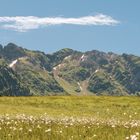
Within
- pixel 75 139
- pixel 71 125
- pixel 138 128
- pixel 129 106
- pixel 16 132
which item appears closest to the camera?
pixel 75 139

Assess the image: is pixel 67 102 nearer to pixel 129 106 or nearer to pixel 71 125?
pixel 129 106

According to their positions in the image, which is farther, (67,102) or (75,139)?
(67,102)

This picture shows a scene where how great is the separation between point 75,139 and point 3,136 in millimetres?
2463

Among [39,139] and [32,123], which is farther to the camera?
[32,123]

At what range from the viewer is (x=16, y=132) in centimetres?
1619

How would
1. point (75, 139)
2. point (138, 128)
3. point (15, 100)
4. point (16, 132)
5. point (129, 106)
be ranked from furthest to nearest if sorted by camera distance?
point (15, 100), point (129, 106), point (138, 128), point (16, 132), point (75, 139)

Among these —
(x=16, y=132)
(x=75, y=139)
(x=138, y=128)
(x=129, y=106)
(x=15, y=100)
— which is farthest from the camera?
(x=15, y=100)

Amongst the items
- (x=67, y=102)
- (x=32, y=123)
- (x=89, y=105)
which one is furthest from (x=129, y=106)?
(x=32, y=123)

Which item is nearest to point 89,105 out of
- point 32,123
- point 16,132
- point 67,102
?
point 67,102

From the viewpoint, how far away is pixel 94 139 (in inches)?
561

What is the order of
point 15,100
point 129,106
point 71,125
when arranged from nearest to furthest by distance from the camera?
point 71,125 → point 129,106 → point 15,100

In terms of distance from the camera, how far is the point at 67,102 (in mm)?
60844

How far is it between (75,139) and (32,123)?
647cm

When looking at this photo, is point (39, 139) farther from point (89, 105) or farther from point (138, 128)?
point (89, 105)
